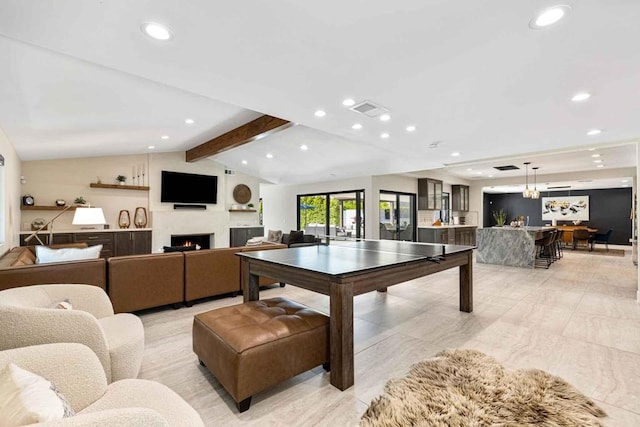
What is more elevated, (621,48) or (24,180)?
(621,48)

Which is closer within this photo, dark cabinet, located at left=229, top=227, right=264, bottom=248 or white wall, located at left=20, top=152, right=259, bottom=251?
white wall, located at left=20, top=152, right=259, bottom=251

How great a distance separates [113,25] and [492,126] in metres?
4.12

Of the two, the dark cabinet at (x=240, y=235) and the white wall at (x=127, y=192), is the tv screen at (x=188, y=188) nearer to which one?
the white wall at (x=127, y=192)

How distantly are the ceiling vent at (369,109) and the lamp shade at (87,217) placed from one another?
4076 mm

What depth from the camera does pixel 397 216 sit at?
9.23 metres

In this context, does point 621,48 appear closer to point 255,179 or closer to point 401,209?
point 401,209

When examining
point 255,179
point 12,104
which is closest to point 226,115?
point 12,104

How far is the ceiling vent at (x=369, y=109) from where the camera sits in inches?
126

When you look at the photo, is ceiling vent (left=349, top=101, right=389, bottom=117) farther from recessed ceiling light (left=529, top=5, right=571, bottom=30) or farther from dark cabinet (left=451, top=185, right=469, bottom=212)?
dark cabinet (left=451, top=185, right=469, bottom=212)

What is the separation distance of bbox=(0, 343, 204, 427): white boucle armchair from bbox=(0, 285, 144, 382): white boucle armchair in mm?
270

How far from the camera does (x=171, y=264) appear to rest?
367 cm

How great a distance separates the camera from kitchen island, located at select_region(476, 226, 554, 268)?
6734 millimetres

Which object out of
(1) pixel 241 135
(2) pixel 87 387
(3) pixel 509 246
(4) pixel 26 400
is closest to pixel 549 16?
(4) pixel 26 400

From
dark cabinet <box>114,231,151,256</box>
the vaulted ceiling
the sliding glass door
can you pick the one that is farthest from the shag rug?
dark cabinet <box>114,231,151,256</box>
